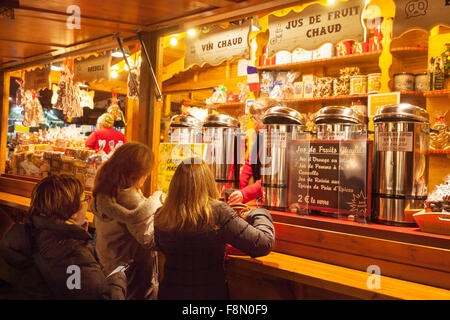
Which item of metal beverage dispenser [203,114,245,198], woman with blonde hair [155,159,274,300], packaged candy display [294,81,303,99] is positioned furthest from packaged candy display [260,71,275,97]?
woman with blonde hair [155,159,274,300]

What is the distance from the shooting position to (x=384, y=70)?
4598mm

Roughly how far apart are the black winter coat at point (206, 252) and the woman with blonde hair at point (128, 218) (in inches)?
13.9

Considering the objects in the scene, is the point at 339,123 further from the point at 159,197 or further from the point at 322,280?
the point at 159,197

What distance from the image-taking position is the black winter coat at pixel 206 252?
1779 mm

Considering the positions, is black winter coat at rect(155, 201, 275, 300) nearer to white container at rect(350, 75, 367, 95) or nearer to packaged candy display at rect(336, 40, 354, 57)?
white container at rect(350, 75, 367, 95)

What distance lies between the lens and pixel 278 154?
7.54 feet

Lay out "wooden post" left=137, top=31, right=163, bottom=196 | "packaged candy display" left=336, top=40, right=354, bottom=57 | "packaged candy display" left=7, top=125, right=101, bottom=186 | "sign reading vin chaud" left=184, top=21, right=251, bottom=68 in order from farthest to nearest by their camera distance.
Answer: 1. "packaged candy display" left=336, top=40, right=354, bottom=57
2. "packaged candy display" left=7, top=125, right=101, bottom=186
3. "wooden post" left=137, top=31, right=163, bottom=196
4. "sign reading vin chaud" left=184, top=21, right=251, bottom=68

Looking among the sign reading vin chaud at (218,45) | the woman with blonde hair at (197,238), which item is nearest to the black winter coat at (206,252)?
the woman with blonde hair at (197,238)

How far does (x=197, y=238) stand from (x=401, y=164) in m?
0.97

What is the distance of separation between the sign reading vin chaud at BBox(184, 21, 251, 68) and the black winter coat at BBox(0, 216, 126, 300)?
1.80 metres

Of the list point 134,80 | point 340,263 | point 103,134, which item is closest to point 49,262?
point 340,263

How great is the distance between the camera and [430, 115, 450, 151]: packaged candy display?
423 cm
